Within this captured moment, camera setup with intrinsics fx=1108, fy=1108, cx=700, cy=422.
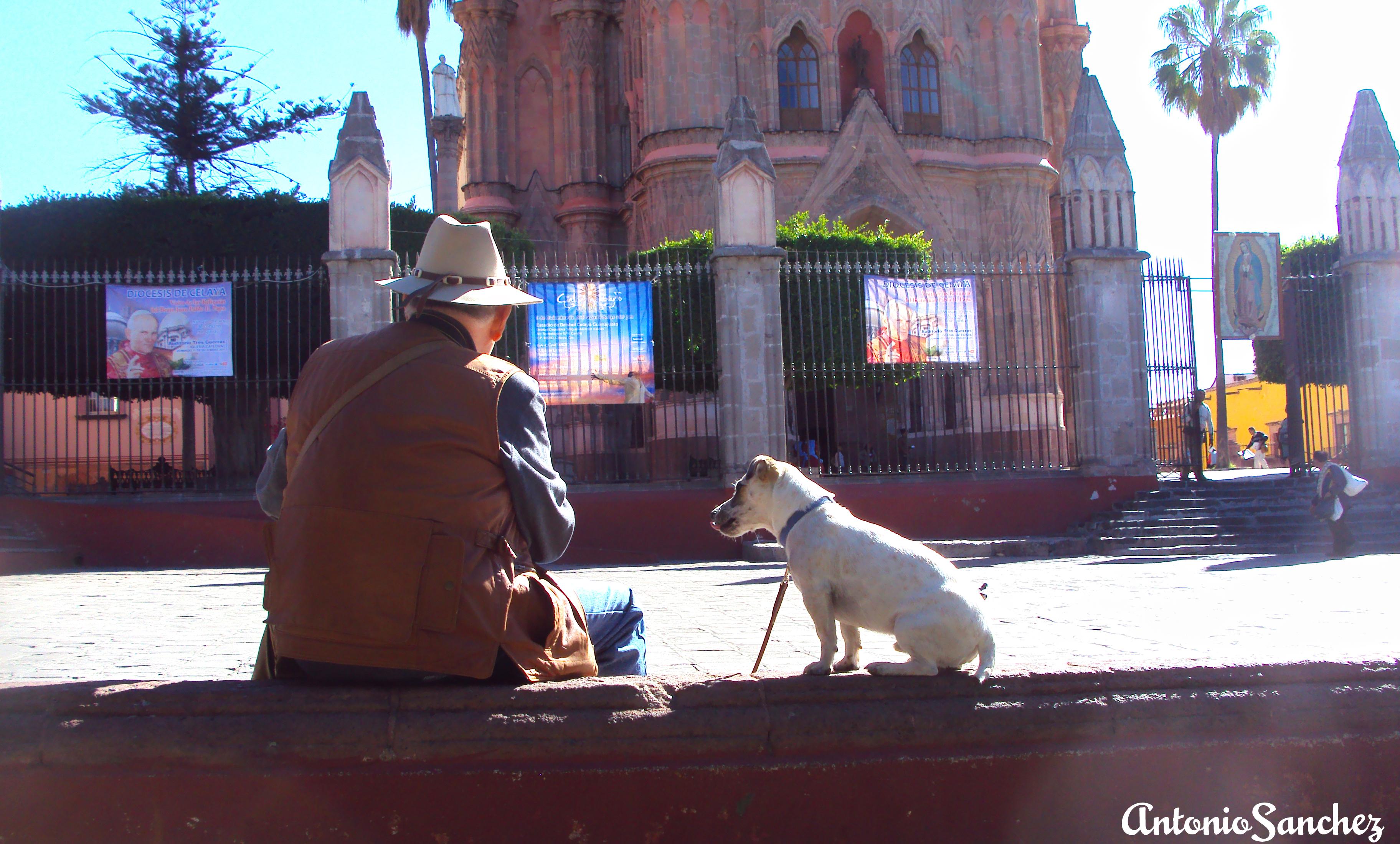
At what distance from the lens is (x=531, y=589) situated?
104 inches

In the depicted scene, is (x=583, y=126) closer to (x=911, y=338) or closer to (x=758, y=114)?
(x=758, y=114)

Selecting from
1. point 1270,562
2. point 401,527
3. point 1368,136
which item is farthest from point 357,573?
point 1368,136

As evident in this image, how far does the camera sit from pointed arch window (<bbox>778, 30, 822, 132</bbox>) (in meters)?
26.5

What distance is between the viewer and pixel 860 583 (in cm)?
298

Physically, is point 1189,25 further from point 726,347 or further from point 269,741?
point 269,741

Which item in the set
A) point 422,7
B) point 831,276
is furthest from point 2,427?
point 422,7

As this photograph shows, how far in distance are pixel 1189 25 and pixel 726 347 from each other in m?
27.4

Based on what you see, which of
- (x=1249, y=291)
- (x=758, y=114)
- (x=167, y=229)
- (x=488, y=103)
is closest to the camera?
(x=1249, y=291)

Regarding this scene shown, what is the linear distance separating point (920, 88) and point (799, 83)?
3.13 metres

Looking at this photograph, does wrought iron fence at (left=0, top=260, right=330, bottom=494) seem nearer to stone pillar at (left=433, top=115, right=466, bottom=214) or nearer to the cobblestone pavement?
the cobblestone pavement

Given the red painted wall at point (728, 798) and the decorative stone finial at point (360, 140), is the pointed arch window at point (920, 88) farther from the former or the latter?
the red painted wall at point (728, 798)

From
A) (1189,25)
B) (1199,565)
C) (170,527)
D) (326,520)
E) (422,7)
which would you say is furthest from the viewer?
(1189,25)

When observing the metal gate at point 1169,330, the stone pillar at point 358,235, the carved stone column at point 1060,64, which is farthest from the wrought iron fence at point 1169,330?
the carved stone column at point 1060,64

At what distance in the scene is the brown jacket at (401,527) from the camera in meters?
2.43
